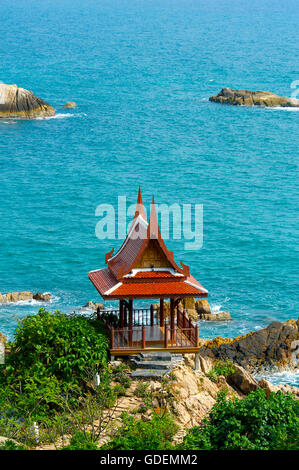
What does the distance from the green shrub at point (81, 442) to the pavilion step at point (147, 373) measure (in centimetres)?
522

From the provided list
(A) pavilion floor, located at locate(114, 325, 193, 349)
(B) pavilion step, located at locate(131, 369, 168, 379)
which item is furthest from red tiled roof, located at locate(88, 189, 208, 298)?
(B) pavilion step, located at locate(131, 369, 168, 379)

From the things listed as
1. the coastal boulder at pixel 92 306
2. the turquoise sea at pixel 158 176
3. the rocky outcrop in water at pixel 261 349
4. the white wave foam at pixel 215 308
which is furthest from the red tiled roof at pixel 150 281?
the white wave foam at pixel 215 308

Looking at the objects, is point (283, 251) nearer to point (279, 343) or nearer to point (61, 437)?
point (279, 343)

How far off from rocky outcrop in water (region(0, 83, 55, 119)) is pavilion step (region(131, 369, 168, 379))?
82.6m

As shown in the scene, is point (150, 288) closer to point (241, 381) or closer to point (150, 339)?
point (150, 339)

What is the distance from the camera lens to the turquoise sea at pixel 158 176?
5950 cm

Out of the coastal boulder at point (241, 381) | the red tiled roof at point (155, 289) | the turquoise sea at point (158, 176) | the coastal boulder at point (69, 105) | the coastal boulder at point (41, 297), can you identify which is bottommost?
the coastal boulder at point (241, 381)

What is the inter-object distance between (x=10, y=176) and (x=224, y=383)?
59081mm

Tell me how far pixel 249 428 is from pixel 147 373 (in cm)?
691

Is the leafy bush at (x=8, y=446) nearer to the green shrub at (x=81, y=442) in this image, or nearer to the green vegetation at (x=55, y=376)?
the green shrub at (x=81, y=442)

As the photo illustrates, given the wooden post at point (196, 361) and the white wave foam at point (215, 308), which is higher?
the white wave foam at point (215, 308)

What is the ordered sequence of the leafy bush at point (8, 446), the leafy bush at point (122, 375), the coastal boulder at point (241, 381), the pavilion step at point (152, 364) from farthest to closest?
the coastal boulder at point (241, 381) < the pavilion step at point (152, 364) < the leafy bush at point (122, 375) < the leafy bush at point (8, 446)

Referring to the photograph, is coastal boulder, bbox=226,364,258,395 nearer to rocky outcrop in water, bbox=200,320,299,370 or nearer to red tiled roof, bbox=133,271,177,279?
red tiled roof, bbox=133,271,177,279

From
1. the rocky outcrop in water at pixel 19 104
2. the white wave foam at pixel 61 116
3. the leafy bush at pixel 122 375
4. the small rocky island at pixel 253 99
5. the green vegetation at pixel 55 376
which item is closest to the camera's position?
the green vegetation at pixel 55 376
